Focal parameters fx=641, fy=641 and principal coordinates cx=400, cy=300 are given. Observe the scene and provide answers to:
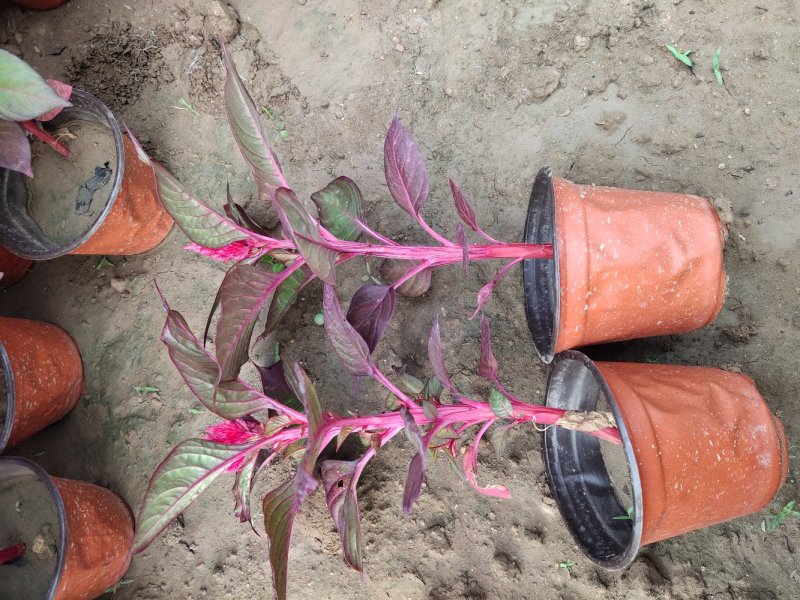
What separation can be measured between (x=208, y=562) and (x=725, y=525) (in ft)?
4.71

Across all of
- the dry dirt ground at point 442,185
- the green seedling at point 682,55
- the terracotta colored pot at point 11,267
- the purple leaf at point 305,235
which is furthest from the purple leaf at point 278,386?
the green seedling at point 682,55

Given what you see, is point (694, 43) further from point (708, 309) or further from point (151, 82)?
point (151, 82)

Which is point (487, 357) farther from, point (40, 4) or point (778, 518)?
point (40, 4)

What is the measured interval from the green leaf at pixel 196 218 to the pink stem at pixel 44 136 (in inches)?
24.6

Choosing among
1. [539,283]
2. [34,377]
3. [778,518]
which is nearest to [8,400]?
[34,377]

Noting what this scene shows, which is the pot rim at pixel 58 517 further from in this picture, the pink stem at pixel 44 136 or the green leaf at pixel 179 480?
the pink stem at pixel 44 136

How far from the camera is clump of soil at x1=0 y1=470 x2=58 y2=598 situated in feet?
5.96

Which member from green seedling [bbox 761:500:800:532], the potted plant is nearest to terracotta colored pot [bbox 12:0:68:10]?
the potted plant

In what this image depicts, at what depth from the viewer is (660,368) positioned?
4.99 ft

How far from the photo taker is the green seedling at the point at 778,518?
1.65 meters

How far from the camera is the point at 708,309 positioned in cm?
150

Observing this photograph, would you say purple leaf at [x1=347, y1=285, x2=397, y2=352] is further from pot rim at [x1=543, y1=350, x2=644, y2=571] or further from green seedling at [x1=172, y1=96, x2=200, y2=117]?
green seedling at [x1=172, y1=96, x2=200, y2=117]

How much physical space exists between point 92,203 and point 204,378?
845 mm

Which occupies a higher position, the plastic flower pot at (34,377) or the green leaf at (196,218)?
the green leaf at (196,218)
